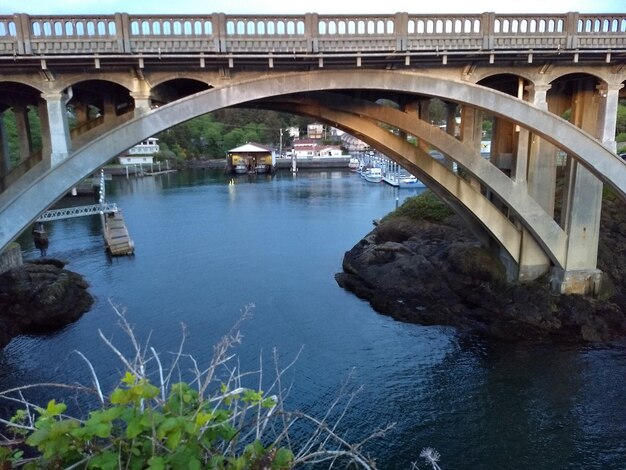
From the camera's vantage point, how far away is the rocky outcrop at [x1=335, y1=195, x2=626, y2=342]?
15.9m

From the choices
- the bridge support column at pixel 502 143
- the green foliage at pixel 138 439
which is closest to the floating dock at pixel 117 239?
the bridge support column at pixel 502 143

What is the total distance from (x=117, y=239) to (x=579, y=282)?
2081 cm

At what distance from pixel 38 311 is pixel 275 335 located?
806cm

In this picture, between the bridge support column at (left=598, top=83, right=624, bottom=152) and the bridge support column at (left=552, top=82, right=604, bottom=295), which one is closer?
the bridge support column at (left=598, top=83, right=624, bottom=152)

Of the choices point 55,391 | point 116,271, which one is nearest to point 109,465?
point 55,391

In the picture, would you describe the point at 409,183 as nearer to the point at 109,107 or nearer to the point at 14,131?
the point at 14,131

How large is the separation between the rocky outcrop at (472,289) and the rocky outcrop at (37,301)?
10.2 meters

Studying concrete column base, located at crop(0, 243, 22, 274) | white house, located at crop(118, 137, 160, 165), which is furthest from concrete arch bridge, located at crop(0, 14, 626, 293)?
white house, located at crop(118, 137, 160, 165)

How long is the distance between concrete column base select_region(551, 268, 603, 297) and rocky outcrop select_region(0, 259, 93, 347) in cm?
1611

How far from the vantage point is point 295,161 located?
254ft

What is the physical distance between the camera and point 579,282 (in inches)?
642

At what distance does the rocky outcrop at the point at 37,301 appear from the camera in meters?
16.5

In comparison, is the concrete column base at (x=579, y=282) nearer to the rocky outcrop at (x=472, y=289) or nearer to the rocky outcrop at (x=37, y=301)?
the rocky outcrop at (x=472, y=289)

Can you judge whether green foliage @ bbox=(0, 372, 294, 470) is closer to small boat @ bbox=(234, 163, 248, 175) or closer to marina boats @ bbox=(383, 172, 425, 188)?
marina boats @ bbox=(383, 172, 425, 188)
